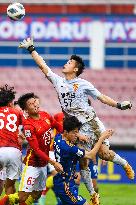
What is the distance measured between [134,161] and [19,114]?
9075 millimetres

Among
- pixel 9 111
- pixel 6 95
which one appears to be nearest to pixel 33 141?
pixel 9 111

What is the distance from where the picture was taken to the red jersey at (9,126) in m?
Result: 13.6

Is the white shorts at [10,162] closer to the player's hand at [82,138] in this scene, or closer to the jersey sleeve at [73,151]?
the player's hand at [82,138]

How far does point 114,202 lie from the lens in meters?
17.3

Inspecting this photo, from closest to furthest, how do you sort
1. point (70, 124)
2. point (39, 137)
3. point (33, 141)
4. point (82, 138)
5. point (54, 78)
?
point (70, 124) < point (33, 141) < point (39, 137) < point (82, 138) < point (54, 78)

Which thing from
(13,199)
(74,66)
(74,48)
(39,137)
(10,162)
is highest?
(74,48)

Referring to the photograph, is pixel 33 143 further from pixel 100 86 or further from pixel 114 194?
pixel 100 86

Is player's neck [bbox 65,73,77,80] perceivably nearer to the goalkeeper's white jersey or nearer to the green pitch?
the goalkeeper's white jersey

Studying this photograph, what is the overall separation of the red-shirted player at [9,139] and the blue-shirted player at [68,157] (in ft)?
3.72

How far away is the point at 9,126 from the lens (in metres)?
13.6

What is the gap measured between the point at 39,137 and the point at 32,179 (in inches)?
23.3

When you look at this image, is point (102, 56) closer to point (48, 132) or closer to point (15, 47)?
point (15, 47)

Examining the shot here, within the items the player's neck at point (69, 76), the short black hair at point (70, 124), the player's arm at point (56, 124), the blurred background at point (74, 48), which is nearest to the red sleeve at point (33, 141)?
the player's arm at point (56, 124)

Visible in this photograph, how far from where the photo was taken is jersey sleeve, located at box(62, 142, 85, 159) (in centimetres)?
1253
